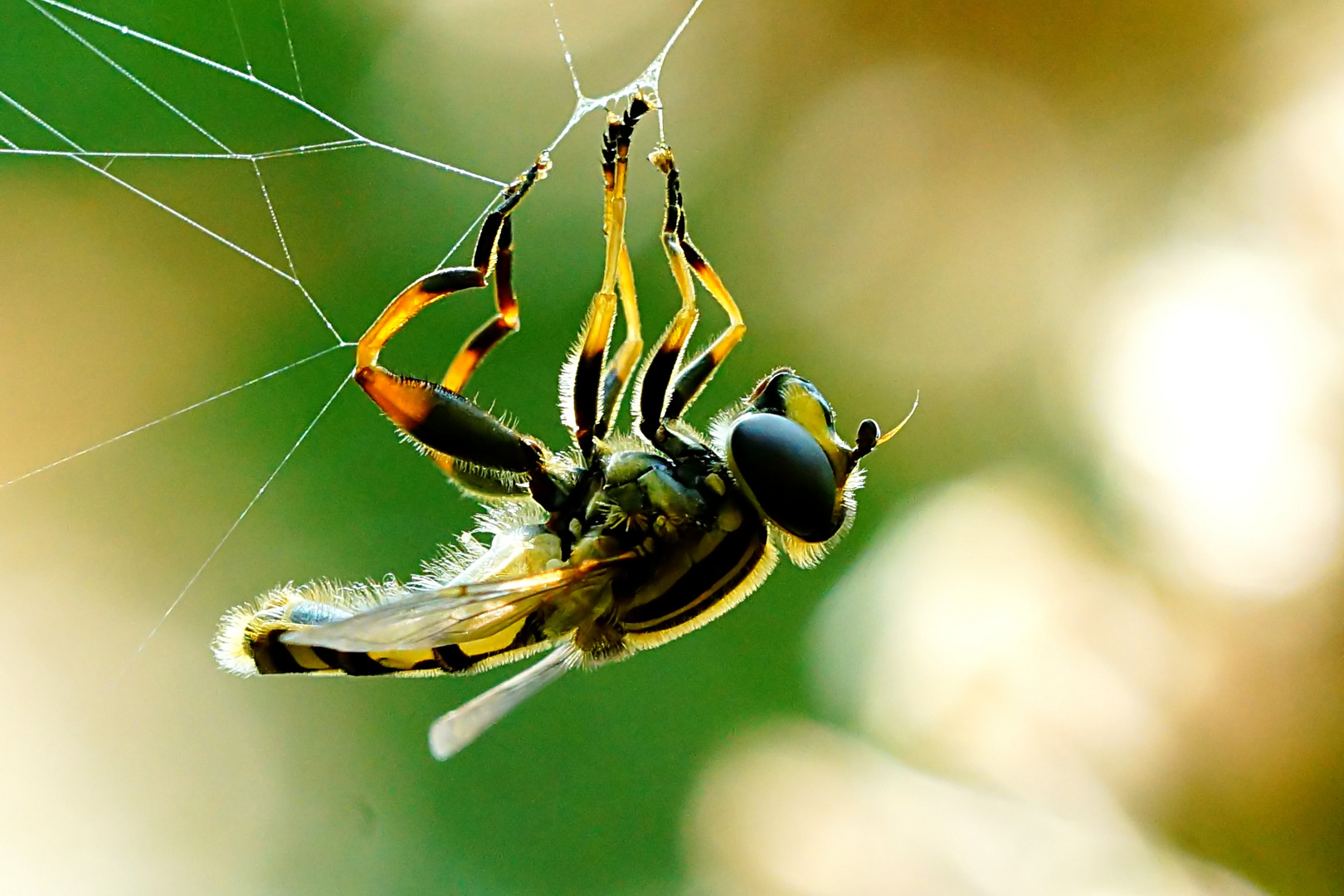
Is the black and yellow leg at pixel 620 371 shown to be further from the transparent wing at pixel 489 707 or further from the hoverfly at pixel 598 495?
the transparent wing at pixel 489 707

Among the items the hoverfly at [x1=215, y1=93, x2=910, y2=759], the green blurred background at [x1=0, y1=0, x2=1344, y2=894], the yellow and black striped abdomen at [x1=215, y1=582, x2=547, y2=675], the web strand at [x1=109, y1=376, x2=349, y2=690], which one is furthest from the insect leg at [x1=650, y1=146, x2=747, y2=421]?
the web strand at [x1=109, y1=376, x2=349, y2=690]

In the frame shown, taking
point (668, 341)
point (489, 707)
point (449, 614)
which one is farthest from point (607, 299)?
point (489, 707)

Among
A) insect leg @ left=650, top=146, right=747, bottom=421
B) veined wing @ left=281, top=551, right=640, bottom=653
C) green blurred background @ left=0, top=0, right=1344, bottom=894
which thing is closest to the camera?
veined wing @ left=281, top=551, right=640, bottom=653

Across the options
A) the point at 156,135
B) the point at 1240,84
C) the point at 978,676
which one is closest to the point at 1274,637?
the point at 978,676

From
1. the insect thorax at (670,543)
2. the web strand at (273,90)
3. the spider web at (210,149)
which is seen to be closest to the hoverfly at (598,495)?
the insect thorax at (670,543)

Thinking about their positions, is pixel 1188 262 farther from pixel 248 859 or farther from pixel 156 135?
pixel 248 859

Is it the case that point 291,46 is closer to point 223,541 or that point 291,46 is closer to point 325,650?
point 223,541

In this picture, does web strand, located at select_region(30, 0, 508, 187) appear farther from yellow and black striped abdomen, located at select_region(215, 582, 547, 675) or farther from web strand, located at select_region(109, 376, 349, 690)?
yellow and black striped abdomen, located at select_region(215, 582, 547, 675)
